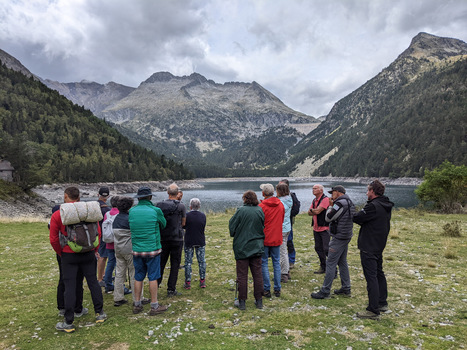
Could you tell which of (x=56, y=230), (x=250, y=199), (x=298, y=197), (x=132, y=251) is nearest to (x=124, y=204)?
(x=132, y=251)

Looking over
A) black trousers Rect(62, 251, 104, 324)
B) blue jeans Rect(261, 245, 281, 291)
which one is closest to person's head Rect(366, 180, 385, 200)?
blue jeans Rect(261, 245, 281, 291)

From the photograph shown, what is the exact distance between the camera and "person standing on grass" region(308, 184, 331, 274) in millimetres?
8383

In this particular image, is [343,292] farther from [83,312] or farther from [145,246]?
[83,312]

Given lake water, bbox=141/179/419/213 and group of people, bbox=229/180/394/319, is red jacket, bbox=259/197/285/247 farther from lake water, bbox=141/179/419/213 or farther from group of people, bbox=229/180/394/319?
lake water, bbox=141/179/419/213

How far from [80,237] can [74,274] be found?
3.01 ft

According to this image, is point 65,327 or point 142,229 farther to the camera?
point 142,229

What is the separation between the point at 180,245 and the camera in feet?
24.9

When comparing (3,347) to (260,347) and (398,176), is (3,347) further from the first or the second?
(398,176)

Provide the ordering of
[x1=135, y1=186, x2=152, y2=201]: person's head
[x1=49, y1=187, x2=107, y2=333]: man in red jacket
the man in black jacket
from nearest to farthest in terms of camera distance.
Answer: [x1=49, y1=187, x2=107, y2=333]: man in red jacket → the man in black jacket → [x1=135, y1=186, x2=152, y2=201]: person's head

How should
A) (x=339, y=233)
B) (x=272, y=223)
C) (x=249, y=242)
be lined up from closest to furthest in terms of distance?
(x=249, y=242) < (x=339, y=233) < (x=272, y=223)

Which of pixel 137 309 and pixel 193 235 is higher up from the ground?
pixel 193 235

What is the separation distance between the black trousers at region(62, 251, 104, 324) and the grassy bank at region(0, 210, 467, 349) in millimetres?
432

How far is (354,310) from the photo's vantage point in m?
6.34

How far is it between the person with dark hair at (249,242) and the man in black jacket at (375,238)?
93.2 inches
